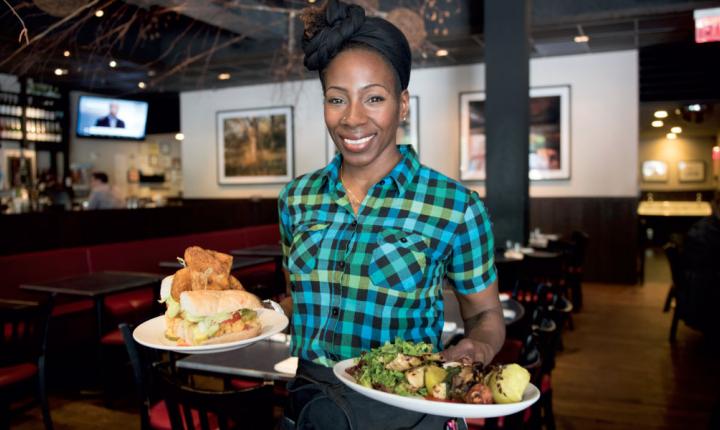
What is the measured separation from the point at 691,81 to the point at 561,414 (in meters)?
7.27

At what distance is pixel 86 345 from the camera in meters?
5.34

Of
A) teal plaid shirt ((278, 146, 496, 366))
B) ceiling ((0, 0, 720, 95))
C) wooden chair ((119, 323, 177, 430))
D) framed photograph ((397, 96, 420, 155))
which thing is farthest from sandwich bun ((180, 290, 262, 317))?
framed photograph ((397, 96, 420, 155))

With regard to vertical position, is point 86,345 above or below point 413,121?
below

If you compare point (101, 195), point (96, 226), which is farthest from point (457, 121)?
point (96, 226)

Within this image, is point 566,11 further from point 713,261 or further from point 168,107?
point 168,107

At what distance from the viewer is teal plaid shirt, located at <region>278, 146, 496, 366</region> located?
1287mm

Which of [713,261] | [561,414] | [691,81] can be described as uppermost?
[691,81]

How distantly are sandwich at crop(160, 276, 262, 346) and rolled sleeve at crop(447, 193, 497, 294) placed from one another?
0.46 meters

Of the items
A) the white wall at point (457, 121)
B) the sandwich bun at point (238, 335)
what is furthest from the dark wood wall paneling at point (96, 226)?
the sandwich bun at point (238, 335)

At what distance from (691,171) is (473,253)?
1623 centimetres

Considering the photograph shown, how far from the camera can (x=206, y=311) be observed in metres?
1.37

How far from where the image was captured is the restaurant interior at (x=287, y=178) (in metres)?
3.16

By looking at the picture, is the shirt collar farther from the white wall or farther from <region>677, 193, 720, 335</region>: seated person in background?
the white wall

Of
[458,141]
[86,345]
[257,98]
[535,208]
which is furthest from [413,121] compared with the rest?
[86,345]
